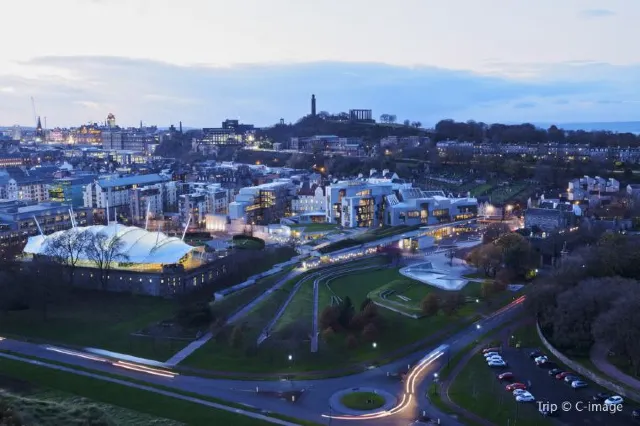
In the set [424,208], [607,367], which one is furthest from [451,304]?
[424,208]

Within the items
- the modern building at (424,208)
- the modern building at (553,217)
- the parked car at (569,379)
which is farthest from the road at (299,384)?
the modern building at (424,208)

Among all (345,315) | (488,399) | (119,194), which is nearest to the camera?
(488,399)

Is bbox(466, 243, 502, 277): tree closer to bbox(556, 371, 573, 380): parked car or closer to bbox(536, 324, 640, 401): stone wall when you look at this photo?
bbox(536, 324, 640, 401): stone wall

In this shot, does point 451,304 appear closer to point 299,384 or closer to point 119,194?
point 299,384

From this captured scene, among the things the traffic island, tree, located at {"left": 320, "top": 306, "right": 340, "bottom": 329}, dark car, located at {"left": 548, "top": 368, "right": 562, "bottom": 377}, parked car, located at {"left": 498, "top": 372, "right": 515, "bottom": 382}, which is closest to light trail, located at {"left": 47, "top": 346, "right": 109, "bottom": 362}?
tree, located at {"left": 320, "top": 306, "right": 340, "bottom": 329}

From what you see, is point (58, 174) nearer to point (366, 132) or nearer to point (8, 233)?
point (8, 233)

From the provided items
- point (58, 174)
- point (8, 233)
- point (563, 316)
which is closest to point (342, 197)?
point (8, 233)
